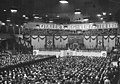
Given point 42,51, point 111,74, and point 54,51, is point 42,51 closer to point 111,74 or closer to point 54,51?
point 54,51

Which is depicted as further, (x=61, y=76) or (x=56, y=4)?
(x=56, y=4)

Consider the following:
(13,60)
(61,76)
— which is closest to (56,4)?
(13,60)

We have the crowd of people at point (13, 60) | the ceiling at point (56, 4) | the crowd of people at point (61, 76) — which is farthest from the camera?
the crowd of people at point (13, 60)

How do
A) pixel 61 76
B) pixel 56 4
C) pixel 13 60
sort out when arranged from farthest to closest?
pixel 13 60 < pixel 56 4 < pixel 61 76

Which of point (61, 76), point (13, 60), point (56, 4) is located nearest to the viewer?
point (61, 76)

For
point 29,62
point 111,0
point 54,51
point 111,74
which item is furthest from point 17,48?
point 111,74

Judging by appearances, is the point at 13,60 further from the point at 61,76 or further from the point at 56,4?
the point at 61,76

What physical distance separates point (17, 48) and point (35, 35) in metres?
8.78

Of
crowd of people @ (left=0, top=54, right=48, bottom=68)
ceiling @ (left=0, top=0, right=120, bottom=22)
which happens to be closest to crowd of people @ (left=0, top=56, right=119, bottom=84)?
crowd of people @ (left=0, top=54, right=48, bottom=68)

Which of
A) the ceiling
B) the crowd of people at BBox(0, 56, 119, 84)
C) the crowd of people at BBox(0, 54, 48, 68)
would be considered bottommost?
the crowd of people at BBox(0, 54, 48, 68)

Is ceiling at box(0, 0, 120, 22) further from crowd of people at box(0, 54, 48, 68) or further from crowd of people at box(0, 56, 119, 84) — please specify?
crowd of people at box(0, 56, 119, 84)

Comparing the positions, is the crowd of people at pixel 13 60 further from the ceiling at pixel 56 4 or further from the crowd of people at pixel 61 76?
the ceiling at pixel 56 4

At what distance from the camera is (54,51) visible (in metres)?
41.0

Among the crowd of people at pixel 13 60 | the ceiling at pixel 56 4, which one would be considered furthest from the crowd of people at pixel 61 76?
the ceiling at pixel 56 4
